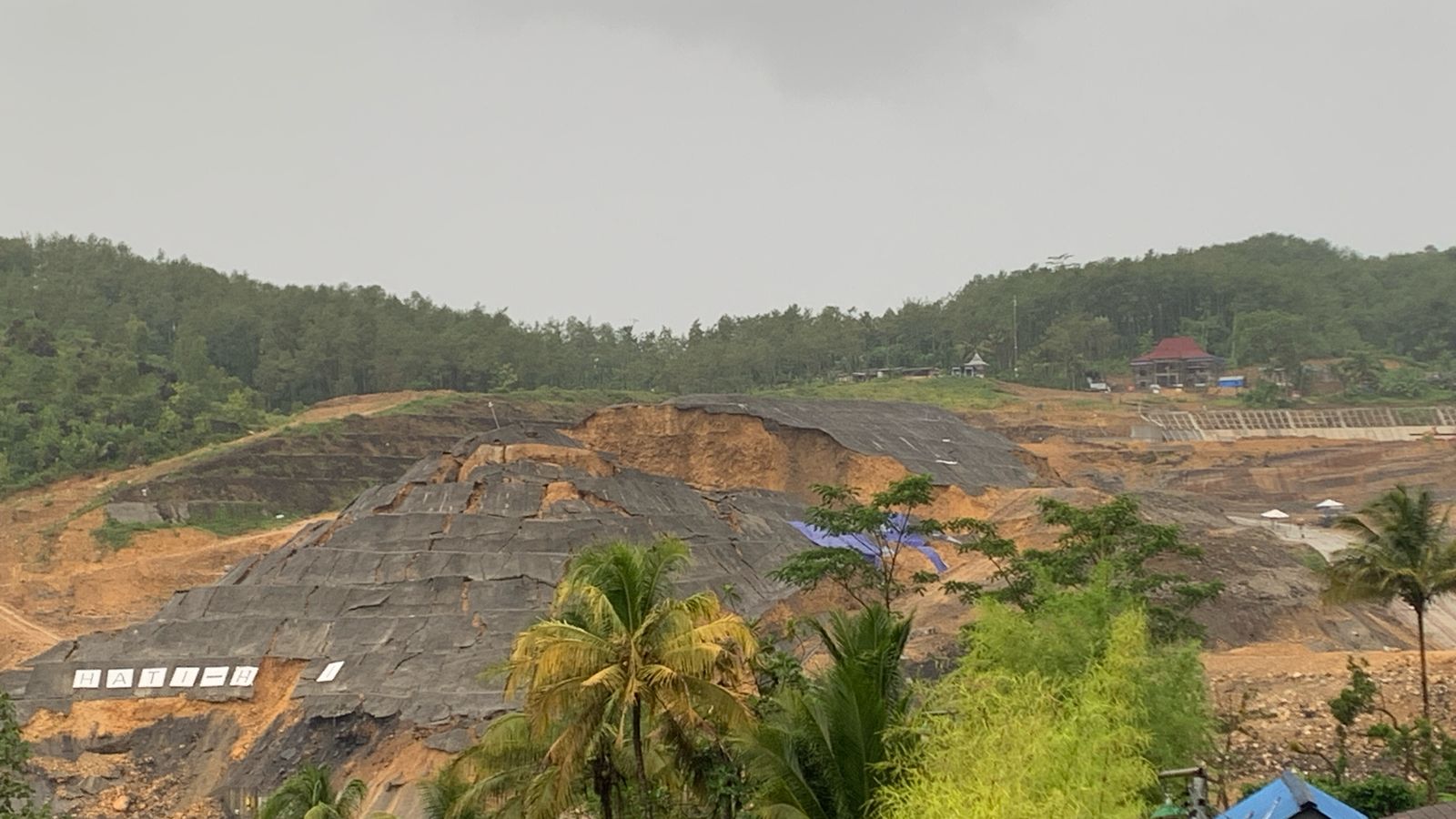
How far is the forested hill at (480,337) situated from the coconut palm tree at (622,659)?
58.7 metres

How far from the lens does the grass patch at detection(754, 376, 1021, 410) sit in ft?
260

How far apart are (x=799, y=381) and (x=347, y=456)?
→ 36537mm

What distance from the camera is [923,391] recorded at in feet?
272

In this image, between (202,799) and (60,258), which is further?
(60,258)

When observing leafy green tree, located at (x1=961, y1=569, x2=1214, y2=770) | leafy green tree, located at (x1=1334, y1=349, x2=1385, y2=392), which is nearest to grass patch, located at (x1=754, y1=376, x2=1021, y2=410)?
leafy green tree, located at (x1=1334, y1=349, x2=1385, y2=392)

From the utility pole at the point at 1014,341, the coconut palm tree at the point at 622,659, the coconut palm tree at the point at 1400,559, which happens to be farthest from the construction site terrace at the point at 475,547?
the utility pole at the point at 1014,341

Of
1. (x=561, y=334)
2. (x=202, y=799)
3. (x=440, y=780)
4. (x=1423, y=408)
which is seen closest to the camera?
(x=440, y=780)

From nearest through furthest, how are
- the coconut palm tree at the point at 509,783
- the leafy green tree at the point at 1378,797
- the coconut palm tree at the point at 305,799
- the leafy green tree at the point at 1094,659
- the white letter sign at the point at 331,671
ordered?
the coconut palm tree at the point at 509,783 → the leafy green tree at the point at 1094,659 → the coconut palm tree at the point at 305,799 → the leafy green tree at the point at 1378,797 → the white letter sign at the point at 331,671

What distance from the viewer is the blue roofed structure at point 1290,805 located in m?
14.6

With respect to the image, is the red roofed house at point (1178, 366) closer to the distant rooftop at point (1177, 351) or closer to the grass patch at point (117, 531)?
the distant rooftop at point (1177, 351)

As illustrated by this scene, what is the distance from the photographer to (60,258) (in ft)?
320

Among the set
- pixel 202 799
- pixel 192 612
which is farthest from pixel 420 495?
pixel 202 799

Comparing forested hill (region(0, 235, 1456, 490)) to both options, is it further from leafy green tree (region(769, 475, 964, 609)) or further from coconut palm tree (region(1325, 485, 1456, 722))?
coconut palm tree (region(1325, 485, 1456, 722))

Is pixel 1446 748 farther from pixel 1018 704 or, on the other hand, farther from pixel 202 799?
pixel 202 799
